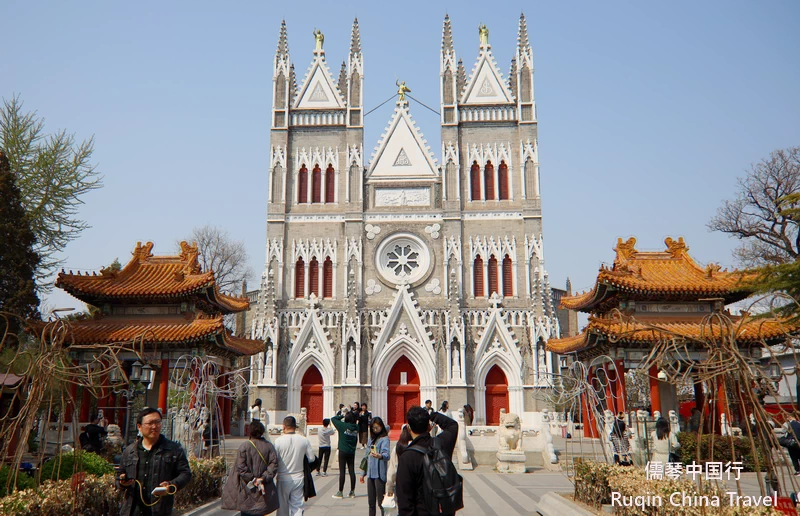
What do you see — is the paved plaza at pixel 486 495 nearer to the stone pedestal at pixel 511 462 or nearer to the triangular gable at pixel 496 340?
the stone pedestal at pixel 511 462

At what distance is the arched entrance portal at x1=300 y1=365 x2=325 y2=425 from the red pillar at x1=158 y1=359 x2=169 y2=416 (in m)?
12.2

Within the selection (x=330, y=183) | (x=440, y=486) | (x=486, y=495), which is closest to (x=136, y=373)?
(x=486, y=495)

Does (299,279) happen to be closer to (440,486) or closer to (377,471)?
(377,471)

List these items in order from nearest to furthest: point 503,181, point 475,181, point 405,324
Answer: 1. point 405,324
2. point 503,181
3. point 475,181

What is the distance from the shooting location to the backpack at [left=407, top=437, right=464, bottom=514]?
5.69 meters

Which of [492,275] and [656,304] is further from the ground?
[492,275]

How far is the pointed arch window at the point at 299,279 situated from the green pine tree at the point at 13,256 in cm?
1291

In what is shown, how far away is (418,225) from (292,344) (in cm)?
896

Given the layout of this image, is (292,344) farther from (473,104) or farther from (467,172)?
(473,104)

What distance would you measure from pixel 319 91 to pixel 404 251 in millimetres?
10215

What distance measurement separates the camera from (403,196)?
3762 cm

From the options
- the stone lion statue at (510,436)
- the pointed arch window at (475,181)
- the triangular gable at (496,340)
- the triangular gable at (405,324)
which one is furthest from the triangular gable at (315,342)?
the stone lion statue at (510,436)

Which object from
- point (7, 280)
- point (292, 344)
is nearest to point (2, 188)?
point (7, 280)

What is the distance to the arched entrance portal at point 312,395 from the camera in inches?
1387
